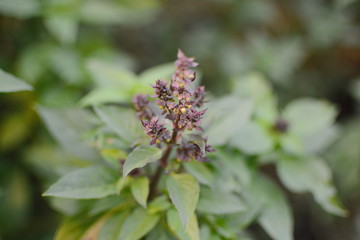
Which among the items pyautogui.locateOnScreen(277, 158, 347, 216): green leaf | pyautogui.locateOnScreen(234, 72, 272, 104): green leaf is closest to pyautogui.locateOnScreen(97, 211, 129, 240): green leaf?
pyautogui.locateOnScreen(277, 158, 347, 216): green leaf

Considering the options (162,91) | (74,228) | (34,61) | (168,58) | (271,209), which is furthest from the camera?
(168,58)

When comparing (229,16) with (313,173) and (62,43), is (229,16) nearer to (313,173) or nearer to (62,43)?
(62,43)

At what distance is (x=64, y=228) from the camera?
1.28 metres

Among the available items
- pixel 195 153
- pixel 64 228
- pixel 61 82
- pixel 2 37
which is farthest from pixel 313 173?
pixel 2 37

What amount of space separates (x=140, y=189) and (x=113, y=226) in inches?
6.1

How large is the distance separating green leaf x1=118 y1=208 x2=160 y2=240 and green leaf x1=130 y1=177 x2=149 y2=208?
0.06 m

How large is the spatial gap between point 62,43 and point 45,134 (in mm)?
511

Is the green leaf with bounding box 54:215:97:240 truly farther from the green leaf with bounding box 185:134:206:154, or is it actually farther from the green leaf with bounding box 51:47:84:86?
the green leaf with bounding box 51:47:84:86

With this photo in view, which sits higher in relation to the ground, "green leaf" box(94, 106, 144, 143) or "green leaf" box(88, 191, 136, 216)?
"green leaf" box(94, 106, 144, 143)

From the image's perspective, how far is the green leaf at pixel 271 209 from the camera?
4.45ft

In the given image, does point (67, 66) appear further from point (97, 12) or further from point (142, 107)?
point (142, 107)

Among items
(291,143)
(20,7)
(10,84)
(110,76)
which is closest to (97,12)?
(20,7)

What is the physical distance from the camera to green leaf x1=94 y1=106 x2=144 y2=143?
1154mm

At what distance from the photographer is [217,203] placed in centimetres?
117
